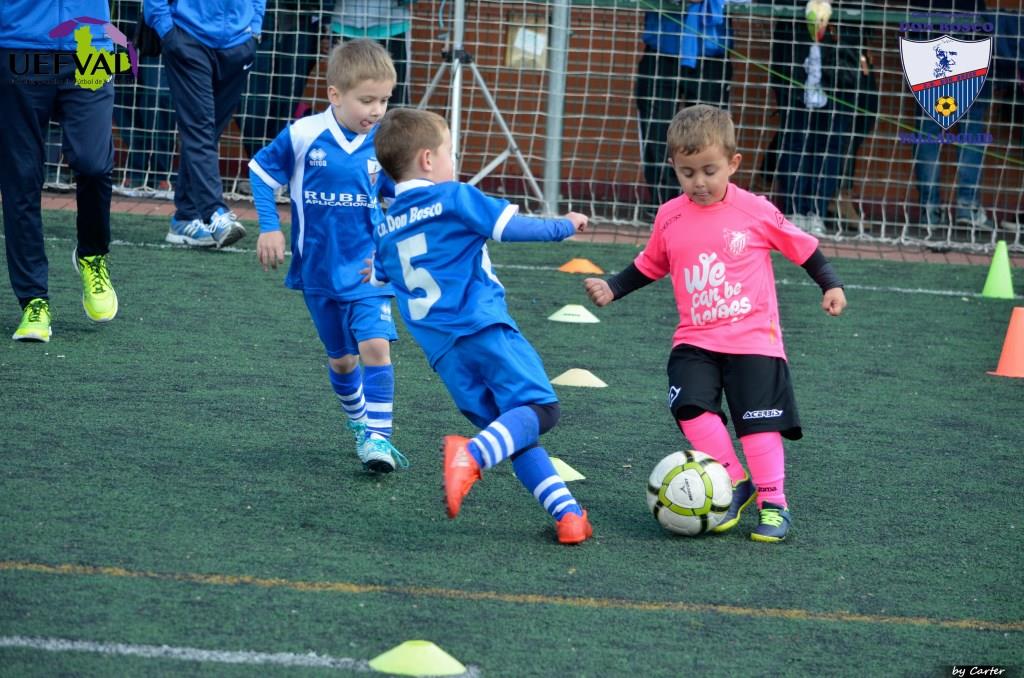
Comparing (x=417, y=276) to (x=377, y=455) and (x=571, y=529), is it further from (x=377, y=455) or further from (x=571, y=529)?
(x=571, y=529)

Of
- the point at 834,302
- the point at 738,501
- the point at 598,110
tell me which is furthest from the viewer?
the point at 598,110

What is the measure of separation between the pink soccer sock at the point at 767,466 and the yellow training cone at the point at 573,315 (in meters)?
3.04

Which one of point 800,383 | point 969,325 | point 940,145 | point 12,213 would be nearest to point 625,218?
point 940,145

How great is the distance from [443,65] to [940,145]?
12.2 ft

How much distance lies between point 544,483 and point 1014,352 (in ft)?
11.0

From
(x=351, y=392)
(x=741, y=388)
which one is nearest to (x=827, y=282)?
(x=741, y=388)

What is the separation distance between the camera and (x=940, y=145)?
10.6 meters

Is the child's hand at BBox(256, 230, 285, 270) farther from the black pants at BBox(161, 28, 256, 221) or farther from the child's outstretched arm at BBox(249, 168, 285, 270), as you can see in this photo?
the black pants at BBox(161, 28, 256, 221)

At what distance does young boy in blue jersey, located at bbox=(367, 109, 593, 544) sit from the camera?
4.01 meters

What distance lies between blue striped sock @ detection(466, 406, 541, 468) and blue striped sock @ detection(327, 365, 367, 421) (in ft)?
3.03

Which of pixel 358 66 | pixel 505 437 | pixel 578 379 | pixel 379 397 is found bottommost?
pixel 578 379

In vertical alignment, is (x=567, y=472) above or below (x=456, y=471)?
below

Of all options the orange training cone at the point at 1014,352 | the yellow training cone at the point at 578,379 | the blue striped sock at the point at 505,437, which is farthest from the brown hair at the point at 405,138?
the orange training cone at the point at 1014,352

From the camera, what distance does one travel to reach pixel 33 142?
20.4 feet
